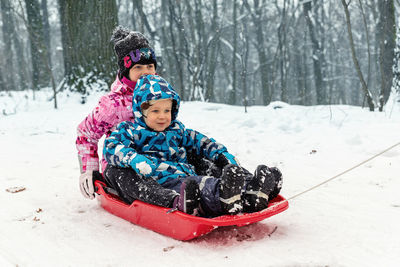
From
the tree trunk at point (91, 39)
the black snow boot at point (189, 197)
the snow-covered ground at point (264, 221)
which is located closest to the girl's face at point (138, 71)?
the snow-covered ground at point (264, 221)

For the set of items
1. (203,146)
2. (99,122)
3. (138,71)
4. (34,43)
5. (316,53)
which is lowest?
(203,146)

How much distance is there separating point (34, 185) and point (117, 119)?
34.2 inches

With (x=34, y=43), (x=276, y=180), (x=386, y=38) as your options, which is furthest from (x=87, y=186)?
(x=34, y=43)

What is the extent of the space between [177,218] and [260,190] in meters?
0.39

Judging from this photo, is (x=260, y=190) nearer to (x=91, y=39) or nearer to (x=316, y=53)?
(x=91, y=39)

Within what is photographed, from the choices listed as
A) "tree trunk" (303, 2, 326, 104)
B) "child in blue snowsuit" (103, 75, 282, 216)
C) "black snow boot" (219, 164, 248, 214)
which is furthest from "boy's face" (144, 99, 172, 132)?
"tree trunk" (303, 2, 326, 104)

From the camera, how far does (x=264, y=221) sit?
1.98 metres

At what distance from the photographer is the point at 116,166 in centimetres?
202

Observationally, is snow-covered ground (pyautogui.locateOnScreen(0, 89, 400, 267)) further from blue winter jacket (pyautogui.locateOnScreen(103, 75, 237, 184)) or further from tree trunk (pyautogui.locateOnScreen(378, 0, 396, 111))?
tree trunk (pyautogui.locateOnScreen(378, 0, 396, 111))

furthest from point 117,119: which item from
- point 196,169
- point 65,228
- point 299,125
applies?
point 299,125

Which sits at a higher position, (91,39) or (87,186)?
(91,39)

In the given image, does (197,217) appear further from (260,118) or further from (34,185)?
(260,118)

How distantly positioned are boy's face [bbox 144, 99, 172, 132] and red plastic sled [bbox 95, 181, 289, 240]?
0.44 m

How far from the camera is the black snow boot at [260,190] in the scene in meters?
1.68
